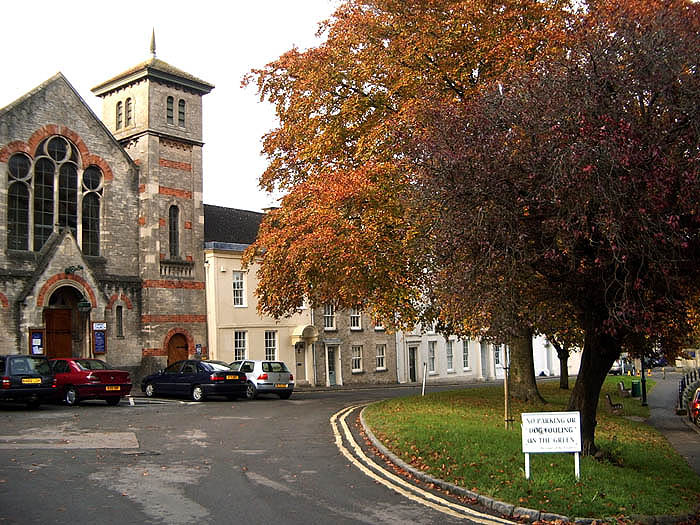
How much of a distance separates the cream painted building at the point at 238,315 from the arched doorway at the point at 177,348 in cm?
146

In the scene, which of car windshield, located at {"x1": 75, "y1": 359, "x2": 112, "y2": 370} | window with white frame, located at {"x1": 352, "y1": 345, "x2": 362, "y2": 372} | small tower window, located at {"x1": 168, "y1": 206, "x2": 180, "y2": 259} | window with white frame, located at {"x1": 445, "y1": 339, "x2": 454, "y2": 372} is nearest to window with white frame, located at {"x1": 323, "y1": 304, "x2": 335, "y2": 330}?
window with white frame, located at {"x1": 352, "y1": 345, "x2": 362, "y2": 372}

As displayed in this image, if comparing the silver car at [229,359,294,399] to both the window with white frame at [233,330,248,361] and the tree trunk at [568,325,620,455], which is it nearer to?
the window with white frame at [233,330,248,361]

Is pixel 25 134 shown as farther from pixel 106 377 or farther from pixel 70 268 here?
pixel 106 377

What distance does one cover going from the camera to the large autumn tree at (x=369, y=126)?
68.3 feet

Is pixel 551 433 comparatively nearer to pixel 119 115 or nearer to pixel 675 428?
pixel 675 428

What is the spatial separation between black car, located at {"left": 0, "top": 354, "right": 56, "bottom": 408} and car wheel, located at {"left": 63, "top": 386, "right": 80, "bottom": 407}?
1023 millimetres

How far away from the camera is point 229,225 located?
4262 cm

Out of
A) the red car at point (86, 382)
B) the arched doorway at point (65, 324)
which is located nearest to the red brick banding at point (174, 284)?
the arched doorway at point (65, 324)

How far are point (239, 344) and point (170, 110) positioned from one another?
41.0 feet

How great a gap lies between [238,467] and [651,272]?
7.43 m

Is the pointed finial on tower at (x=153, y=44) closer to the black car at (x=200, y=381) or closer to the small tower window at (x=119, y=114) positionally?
the small tower window at (x=119, y=114)

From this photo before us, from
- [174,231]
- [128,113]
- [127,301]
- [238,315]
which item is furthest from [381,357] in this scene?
[128,113]

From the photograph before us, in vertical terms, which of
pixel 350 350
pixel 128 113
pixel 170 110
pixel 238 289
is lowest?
pixel 350 350

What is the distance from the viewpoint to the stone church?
3153 cm
